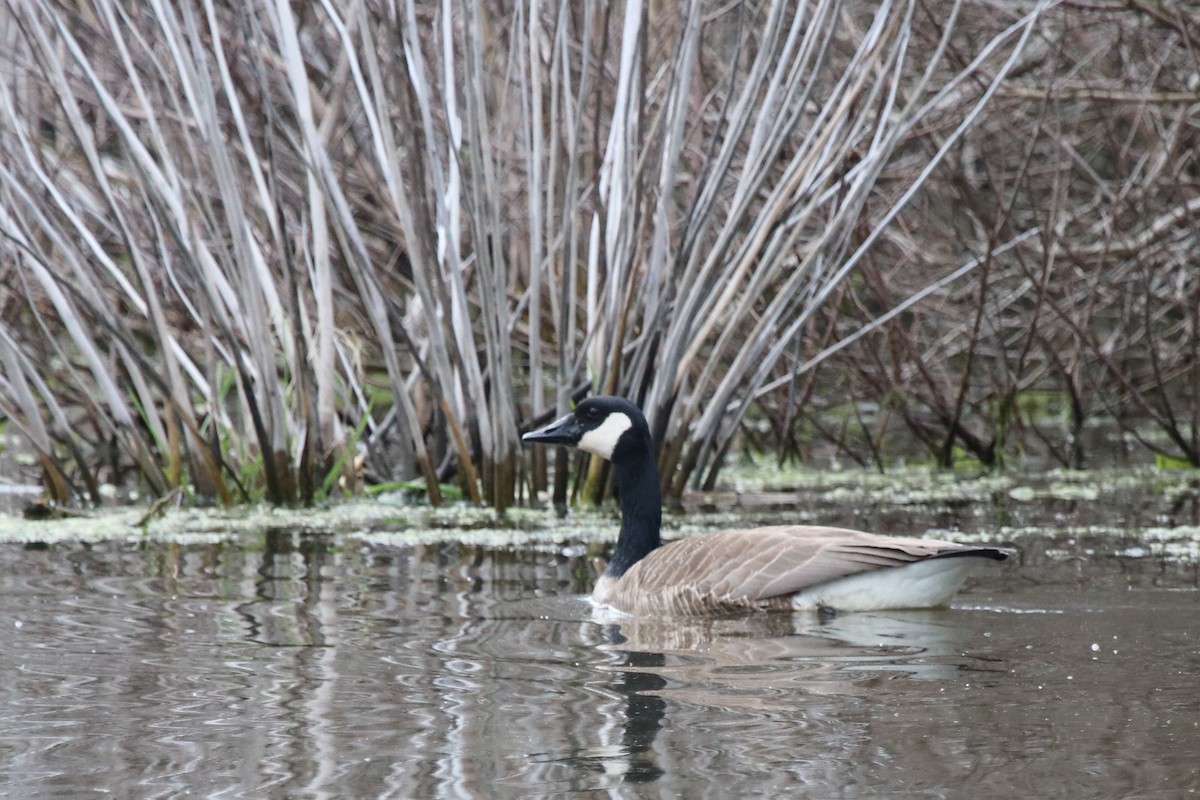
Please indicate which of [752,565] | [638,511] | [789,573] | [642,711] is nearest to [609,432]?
[638,511]

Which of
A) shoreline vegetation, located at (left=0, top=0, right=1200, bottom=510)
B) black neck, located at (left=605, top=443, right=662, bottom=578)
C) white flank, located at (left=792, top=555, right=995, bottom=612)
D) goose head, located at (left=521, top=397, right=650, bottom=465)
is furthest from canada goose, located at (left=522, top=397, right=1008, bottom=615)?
shoreline vegetation, located at (left=0, top=0, right=1200, bottom=510)

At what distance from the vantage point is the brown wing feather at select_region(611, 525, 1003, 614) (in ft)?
18.6

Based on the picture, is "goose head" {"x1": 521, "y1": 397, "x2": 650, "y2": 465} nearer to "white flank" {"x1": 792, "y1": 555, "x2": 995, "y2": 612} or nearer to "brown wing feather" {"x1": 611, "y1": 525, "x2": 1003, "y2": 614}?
"brown wing feather" {"x1": 611, "y1": 525, "x2": 1003, "y2": 614}

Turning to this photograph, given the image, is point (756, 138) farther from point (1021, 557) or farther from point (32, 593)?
point (32, 593)

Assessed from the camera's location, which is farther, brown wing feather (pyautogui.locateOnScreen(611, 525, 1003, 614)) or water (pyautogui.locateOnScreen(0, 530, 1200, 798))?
brown wing feather (pyautogui.locateOnScreen(611, 525, 1003, 614))

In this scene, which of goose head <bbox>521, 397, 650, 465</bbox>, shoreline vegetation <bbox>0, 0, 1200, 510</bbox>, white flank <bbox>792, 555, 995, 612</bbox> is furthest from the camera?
shoreline vegetation <bbox>0, 0, 1200, 510</bbox>

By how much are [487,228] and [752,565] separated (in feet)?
8.45

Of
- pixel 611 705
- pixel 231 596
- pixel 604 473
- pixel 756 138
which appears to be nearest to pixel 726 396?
pixel 604 473

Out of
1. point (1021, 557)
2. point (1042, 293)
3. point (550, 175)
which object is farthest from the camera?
point (1042, 293)

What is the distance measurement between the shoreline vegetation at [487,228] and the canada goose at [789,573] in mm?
1802

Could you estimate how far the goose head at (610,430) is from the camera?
693 cm

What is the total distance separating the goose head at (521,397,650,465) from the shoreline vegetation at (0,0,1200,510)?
732 millimetres

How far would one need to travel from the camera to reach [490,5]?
43.7 ft

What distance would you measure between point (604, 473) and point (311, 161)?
2133 mm
